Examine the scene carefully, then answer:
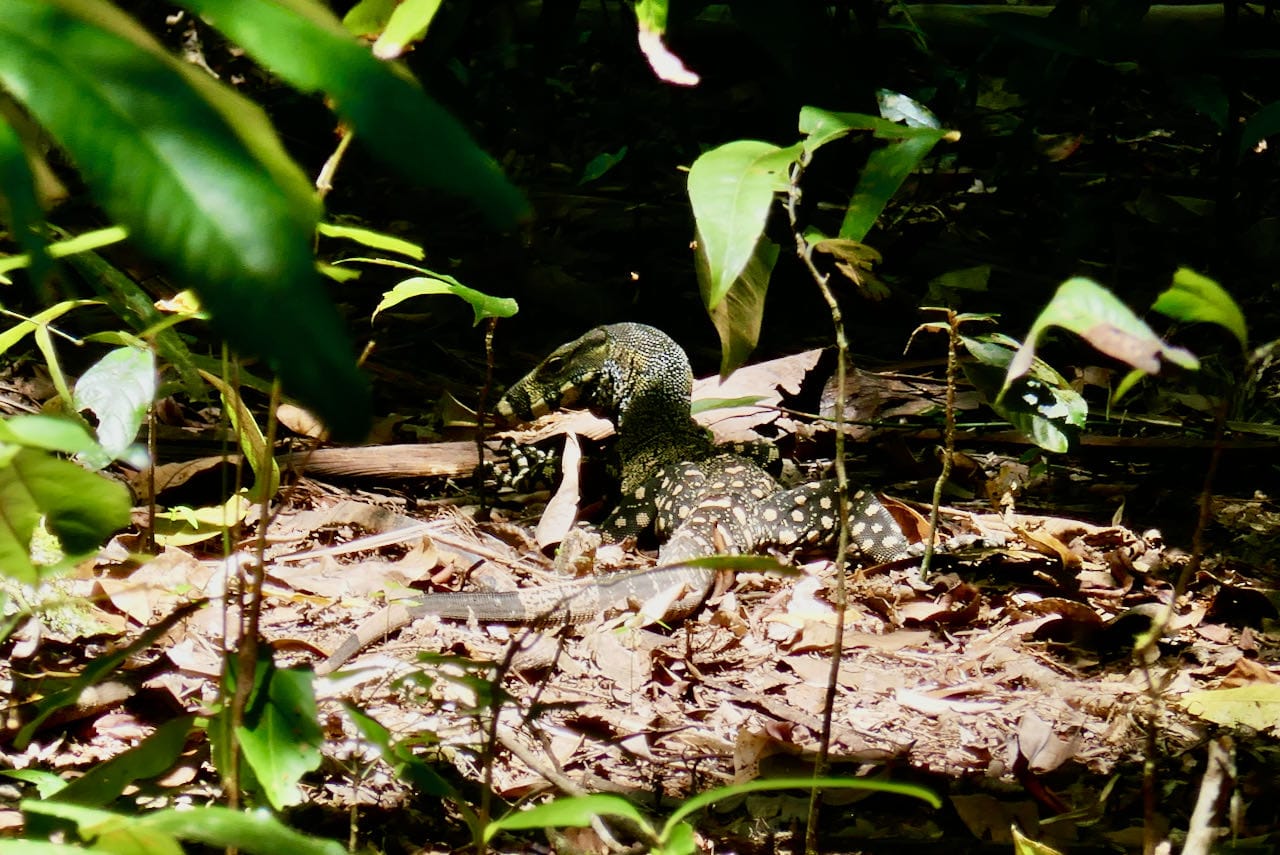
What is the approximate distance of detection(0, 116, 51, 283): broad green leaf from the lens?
0.58m

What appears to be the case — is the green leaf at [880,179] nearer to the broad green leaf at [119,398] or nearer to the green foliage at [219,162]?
the green foliage at [219,162]

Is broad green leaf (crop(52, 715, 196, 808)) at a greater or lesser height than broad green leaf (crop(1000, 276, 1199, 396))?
lesser

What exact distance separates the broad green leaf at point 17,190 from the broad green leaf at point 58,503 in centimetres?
55

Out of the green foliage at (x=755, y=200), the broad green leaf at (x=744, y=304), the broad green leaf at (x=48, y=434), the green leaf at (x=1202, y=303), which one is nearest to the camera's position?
the broad green leaf at (x=48, y=434)

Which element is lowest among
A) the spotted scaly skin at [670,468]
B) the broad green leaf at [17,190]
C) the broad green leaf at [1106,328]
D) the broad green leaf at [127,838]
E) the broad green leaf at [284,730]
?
the spotted scaly skin at [670,468]

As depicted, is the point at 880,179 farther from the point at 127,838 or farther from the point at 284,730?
the point at 127,838

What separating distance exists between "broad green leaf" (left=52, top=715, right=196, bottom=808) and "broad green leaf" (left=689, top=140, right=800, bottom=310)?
0.94 metres

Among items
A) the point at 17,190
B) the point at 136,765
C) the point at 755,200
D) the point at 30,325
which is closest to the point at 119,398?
the point at 30,325

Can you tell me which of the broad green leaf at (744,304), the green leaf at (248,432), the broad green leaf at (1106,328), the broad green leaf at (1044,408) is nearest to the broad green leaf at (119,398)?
the green leaf at (248,432)

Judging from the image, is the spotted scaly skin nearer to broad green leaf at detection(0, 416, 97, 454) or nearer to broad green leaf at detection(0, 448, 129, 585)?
broad green leaf at detection(0, 448, 129, 585)

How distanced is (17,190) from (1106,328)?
844mm

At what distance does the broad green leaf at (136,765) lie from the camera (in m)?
1.58

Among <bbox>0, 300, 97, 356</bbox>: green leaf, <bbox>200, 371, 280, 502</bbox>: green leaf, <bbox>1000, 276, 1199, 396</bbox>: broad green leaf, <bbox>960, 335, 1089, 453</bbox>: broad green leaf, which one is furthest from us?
<bbox>960, 335, 1089, 453</bbox>: broad green leaf

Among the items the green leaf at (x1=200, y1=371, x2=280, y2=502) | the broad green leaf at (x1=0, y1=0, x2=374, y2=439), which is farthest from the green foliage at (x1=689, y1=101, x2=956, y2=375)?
the green leaf at (x1=200, y1=371, x2=280, y2=502)
